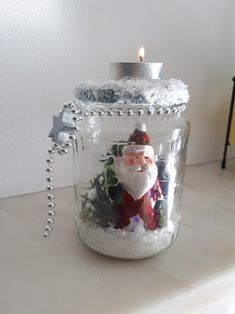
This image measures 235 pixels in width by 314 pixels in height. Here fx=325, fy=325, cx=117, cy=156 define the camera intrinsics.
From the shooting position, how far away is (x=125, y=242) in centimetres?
40

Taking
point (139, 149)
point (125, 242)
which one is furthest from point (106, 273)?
point (139, 149)

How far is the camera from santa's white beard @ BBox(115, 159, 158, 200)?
1.23 feet

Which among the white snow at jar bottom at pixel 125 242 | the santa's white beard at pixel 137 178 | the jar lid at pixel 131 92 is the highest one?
the jar lid at pixel 131 92

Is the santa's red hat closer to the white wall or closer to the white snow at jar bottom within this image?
the white snow at jar bottom

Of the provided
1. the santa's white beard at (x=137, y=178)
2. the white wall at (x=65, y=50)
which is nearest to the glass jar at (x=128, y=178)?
the santa's white beard at (x=137, y=178)

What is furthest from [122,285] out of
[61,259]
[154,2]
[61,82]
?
[154,2]

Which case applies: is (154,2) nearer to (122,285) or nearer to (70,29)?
(70,29)

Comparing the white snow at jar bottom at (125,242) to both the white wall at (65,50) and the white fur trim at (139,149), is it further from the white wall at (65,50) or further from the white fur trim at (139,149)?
the white wall at (65,50)

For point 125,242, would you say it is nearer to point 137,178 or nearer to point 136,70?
Answer: point 137,178

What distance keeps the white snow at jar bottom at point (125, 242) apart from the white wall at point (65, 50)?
221mm

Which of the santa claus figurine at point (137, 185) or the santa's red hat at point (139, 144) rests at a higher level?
the santa's red hat at point (139, 144)

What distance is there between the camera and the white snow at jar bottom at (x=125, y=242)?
1.31 feet

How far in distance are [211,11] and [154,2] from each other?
153 millimetres

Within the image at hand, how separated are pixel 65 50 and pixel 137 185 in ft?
0.99
